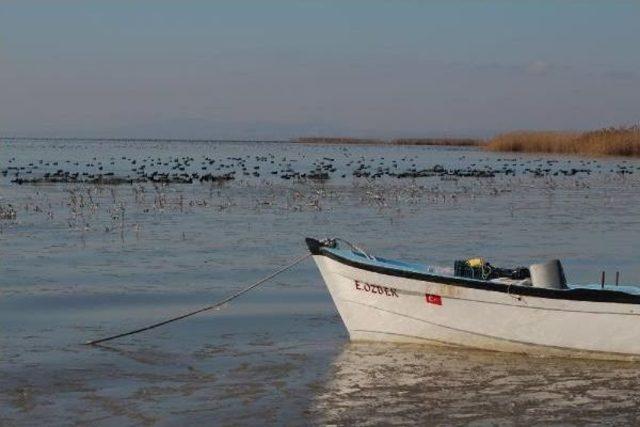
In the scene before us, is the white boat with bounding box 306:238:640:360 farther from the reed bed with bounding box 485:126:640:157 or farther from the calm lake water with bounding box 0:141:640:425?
the reed bed with bounding box 485:126:640:157

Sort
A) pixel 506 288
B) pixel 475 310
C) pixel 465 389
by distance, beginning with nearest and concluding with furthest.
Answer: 1. pixel 465 389
2. pixel 506 288
3. pixel 475 310

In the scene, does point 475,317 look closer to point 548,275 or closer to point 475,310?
point 475,310

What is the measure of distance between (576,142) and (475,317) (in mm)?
55582

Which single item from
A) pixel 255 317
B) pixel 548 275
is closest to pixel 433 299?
pixel 548 275

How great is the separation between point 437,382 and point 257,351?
2074 mm

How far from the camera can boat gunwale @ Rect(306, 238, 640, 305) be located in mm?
9203

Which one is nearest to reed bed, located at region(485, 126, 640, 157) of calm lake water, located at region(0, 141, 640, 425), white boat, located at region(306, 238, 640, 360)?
calm lake water, located at region(0, 141, 640, 425)

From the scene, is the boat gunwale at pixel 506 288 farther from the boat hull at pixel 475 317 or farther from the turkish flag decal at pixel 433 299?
the turkish flag decal at pixel 433 299

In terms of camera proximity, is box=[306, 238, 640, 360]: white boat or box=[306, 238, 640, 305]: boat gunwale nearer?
box=[306, 238, 640, 305]: boat gunwale

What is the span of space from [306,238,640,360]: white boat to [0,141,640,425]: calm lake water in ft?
0.53

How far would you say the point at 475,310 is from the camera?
388 inches

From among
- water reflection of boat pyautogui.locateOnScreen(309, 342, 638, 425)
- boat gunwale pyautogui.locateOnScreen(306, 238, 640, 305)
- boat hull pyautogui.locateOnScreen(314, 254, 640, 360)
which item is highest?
boat gunwale pyautogui.locateOnScreen(306, 238, 640, 305)

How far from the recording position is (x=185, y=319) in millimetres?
11812

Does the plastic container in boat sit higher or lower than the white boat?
higher
